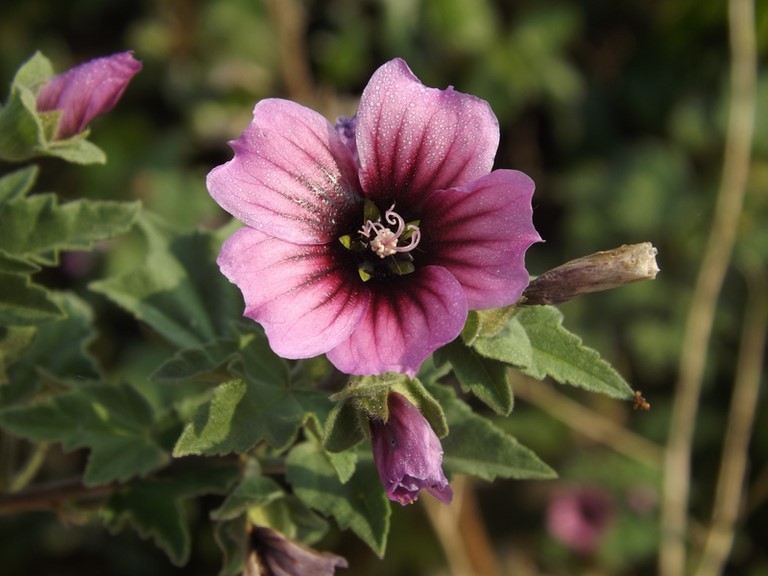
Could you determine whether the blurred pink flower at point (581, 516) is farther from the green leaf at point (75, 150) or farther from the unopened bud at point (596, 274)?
the green leaf at point (75, 150)

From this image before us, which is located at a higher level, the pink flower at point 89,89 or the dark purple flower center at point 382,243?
the pink flower at point 89,89

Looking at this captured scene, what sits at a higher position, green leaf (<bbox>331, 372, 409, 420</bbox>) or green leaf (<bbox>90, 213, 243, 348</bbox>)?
green leaf (<bbox>331, 372, 409, 420</bbox>)

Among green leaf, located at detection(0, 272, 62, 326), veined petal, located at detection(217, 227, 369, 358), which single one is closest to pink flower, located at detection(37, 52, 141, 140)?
green leaf, located at detection(0, 272, 62, 326)

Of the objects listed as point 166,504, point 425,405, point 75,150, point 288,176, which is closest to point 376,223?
point 288,176

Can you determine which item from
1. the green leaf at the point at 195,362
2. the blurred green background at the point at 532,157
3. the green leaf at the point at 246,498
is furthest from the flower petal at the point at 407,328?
the blurred green background at the point at 532,157

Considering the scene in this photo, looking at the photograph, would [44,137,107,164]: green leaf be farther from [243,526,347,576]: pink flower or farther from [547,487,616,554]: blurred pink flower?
[547,487,616,554]: blurred pink flower

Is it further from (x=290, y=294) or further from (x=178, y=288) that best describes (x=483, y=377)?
(x=178, y=288)
